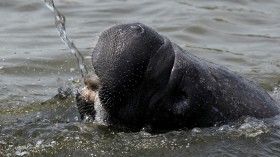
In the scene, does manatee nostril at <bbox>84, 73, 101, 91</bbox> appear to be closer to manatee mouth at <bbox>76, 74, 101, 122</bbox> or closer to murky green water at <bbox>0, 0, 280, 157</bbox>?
manatee mouth at <bbox>76, 74, 101, 122</bbox>

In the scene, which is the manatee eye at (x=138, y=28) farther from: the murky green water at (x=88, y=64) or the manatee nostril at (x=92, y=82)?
the murky green water at (x=88, y=64)

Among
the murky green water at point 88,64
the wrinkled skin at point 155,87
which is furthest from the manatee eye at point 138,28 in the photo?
the murky green water at point 88,64

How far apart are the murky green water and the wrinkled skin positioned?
14cm

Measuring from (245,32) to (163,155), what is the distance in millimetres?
6253

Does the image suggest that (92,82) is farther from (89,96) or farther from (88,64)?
(88,64)

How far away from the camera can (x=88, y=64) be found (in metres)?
8.67

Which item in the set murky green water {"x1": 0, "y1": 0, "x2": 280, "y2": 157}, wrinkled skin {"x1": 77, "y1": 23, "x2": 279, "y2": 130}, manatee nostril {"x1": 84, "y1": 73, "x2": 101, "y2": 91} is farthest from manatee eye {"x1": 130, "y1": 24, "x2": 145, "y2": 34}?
murky green water {"x1": 0, "y1": 0, "x2": 280, "y2": 157}

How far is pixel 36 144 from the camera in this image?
5074 mm

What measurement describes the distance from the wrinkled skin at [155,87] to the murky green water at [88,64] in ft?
0.46

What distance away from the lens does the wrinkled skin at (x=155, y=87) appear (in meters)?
4.59

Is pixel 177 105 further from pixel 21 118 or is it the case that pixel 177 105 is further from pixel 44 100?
pixel 44 100

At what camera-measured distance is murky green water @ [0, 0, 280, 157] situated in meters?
5.01

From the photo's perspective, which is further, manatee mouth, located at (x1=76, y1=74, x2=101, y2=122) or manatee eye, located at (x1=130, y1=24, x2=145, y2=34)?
manatee mouth, located at (x1=76, y1=74, x2=101, y2=122)

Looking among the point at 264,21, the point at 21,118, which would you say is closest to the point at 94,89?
the point at 21,118
